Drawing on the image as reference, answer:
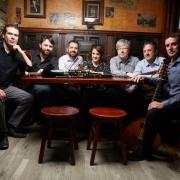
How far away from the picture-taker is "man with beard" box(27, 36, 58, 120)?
11.5 feet

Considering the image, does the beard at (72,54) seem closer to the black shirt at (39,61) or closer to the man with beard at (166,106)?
the black shirt at (39,61)

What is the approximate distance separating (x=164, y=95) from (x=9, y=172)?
1809mm

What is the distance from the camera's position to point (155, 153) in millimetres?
2912

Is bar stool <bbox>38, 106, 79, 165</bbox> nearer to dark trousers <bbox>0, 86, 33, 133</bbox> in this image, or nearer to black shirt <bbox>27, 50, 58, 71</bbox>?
dark trousers <bbox>0, 86, 33, 133</bbox>

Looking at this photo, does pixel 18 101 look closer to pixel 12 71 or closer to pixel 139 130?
pixel 12 71

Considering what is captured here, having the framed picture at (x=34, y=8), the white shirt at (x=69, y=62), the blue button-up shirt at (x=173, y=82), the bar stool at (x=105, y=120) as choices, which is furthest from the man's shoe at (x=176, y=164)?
the framed picture at (x=34, y=8)

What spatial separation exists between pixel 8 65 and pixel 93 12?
7.47ft

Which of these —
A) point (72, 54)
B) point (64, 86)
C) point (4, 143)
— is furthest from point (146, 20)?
point (4, 143)

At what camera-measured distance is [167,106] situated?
8.98 ft

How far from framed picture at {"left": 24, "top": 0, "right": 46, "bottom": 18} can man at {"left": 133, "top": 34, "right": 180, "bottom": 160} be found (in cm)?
275

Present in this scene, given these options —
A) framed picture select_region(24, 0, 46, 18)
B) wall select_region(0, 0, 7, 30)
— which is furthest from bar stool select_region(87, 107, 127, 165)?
framed picture select_region(24, 0, 46, 18)

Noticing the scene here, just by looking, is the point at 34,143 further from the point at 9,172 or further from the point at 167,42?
the point at 167,42

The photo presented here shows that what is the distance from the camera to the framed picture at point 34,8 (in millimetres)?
4938

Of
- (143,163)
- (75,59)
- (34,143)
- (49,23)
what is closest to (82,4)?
(49,23)
